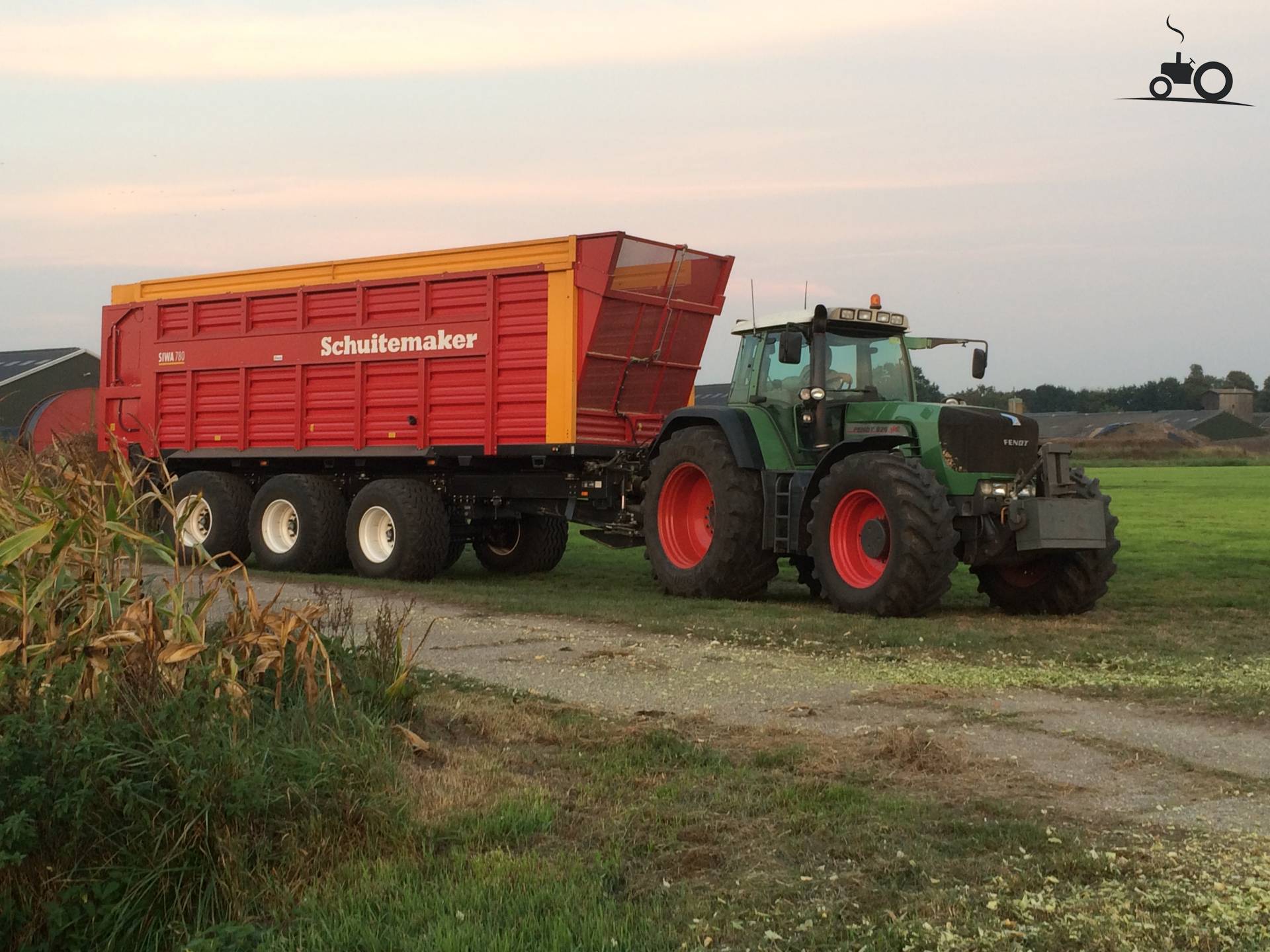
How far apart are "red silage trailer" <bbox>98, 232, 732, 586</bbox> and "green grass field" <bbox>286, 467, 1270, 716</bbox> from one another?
934 millimetres

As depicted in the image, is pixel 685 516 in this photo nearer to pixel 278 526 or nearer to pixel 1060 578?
pixel 1060 578

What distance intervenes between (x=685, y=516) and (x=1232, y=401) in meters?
95.0

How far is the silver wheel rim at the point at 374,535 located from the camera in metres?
15.7

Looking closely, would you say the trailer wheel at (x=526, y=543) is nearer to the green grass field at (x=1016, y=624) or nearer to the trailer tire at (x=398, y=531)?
the green grass field at (x=1016, y=624)

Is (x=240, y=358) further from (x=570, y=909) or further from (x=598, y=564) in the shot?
(x=570, y=909)

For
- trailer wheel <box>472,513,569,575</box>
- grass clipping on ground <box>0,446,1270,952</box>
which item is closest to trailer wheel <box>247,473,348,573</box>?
trailer wheel <box>472,513,569,575</box>

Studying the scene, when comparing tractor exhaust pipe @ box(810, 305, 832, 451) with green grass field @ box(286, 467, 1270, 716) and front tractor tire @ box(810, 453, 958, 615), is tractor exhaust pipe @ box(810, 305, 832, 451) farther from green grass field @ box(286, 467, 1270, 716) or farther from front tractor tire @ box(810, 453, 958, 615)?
green grass field @ box(286, 467, 1270, 716)

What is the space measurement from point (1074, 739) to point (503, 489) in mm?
8852

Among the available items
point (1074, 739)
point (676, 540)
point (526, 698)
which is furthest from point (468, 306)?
point (1074, 739)

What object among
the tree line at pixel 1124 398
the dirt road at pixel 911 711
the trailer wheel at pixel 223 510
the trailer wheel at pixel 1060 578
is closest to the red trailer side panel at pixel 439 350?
the trailer wheel at pixel 223 510

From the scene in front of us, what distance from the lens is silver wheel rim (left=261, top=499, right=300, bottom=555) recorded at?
54.9 feet

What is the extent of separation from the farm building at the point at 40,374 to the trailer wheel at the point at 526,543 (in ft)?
100

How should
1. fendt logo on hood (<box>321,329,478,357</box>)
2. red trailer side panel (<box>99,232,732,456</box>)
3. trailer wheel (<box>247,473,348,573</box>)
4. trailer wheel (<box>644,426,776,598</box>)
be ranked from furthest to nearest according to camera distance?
trailer wheel (<box>247,473,348,573</box>), fendt logo on hood (<box>321,329,478,357</box>), red trailer side panel (<box>99,232,732,456</box>), trailer wheel (<box>644,426,776,598</box>)

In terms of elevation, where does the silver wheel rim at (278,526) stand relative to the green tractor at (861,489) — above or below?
below
